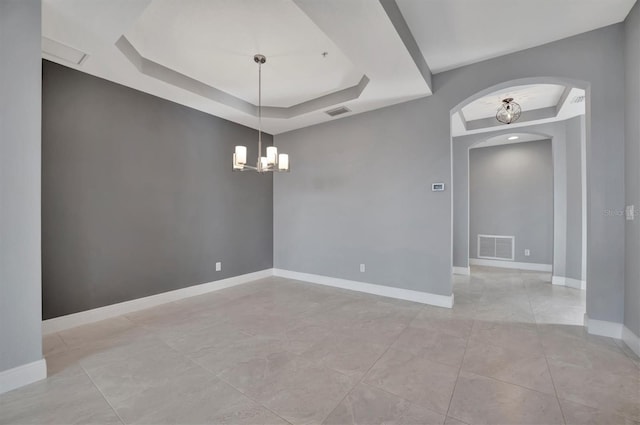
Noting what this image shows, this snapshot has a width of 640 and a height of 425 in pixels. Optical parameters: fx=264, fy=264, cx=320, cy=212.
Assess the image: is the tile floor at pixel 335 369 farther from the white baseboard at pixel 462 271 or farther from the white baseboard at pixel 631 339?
the white baseboard at pixel 462 271

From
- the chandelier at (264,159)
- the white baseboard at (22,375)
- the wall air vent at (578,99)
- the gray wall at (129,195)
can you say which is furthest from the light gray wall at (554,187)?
the white baseboard at (22,375)

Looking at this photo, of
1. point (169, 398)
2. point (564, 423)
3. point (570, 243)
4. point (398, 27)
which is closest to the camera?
point (564, 423)

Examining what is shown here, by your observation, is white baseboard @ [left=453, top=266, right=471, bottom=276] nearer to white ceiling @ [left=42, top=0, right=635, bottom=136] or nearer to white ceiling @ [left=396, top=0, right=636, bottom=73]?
white ceiling @ [left=42, top=0, right=635, bottom=136]

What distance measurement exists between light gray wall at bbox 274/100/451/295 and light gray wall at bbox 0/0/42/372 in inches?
138

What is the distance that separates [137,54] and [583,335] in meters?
5.55

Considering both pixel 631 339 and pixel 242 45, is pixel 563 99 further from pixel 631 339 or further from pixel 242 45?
pixel 242 45

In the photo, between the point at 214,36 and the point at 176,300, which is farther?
the point at 176,300

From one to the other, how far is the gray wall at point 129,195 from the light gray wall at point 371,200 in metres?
0.99

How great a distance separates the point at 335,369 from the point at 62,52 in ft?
12.6

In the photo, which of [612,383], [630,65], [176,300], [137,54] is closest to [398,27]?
[630,65]

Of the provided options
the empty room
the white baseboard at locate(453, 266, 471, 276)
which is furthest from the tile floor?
the white baseboard at locate(453, 266, 471, 276)

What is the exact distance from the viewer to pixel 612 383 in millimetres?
1871

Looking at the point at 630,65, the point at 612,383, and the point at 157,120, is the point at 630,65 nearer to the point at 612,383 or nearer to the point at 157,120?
the point at 612,383

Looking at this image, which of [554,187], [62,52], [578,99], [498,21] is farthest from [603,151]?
[62,52]
